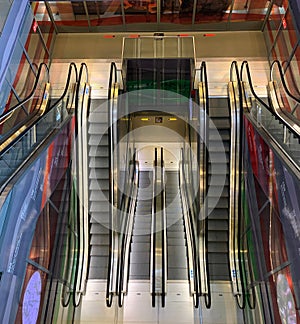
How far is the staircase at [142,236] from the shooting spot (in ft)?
19.7

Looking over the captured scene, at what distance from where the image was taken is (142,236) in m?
6.81

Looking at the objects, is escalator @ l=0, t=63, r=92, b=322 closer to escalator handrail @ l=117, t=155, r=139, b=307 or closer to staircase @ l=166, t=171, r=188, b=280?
escalator handrail @ l=117, t=155, r=139, b=307

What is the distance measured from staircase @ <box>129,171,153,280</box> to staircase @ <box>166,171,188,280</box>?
0.39 metres

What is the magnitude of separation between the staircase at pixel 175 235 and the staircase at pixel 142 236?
393 mm

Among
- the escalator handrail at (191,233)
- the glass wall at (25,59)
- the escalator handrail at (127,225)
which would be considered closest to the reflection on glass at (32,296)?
the escalator handrail at (127,225)

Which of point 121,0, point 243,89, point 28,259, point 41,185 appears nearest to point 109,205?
point 41,185

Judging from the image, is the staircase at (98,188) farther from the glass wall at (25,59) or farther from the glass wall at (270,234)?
the glass wall at (270,234)

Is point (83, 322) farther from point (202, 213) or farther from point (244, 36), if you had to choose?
point (244, 36)

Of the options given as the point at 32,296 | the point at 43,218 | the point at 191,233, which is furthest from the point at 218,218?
the point at 32,296

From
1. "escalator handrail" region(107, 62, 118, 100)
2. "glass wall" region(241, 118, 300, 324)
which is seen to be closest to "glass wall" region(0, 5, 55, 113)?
"escalator handrail" region(107, 62, 118, 100)

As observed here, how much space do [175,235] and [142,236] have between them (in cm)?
63

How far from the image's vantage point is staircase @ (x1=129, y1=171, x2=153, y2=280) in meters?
6.01

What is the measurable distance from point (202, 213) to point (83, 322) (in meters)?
2.53

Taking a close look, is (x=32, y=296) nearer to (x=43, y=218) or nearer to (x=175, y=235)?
(x=43, y=218)
